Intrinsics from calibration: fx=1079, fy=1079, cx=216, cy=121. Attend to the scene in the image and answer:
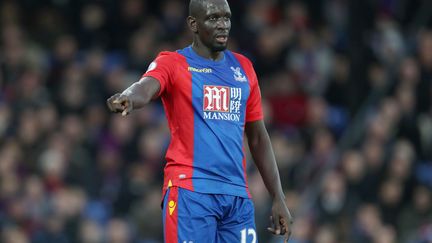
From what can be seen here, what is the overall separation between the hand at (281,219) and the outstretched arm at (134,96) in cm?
122

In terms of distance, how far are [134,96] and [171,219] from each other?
37.1 inches

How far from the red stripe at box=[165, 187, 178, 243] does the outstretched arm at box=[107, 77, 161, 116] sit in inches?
27.5

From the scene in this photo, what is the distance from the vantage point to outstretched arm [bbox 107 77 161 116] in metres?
6.25

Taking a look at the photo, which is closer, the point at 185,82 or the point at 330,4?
the point at 185,82

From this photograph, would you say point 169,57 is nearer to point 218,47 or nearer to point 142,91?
point 218,47

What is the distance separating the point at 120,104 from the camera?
627 cm

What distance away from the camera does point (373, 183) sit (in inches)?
524

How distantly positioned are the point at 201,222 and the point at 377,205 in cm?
660

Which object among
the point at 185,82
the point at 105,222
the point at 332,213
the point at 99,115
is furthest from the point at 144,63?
the point at 185,82

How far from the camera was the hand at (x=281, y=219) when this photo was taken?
7.26 meters

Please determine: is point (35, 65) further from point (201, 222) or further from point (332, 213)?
point (201, 222)

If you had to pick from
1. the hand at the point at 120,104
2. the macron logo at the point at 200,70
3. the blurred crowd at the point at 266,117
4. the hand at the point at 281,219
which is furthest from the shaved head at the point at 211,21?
the blurred crowd at the point at 266,117

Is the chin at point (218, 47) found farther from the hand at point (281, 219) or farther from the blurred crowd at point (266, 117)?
the blurred crowd at point (266, 117)

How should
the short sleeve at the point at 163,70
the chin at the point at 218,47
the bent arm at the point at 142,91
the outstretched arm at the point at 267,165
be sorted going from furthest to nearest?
1. the outstretched arm at the point at 267,165
2. the chin at the point at 218,47
3. the short sleeve at the point at 163,70
4. the bent arm at the point at 142,91
